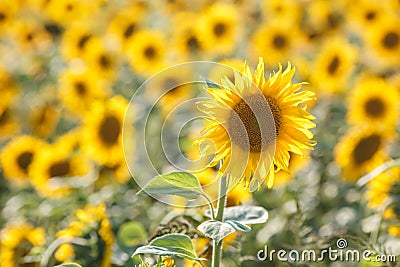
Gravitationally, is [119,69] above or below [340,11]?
below

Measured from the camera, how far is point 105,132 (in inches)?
91.2

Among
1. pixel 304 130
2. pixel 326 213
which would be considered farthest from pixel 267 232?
pixel 304 130

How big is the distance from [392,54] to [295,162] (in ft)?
3.34

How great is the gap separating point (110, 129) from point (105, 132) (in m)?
0.02

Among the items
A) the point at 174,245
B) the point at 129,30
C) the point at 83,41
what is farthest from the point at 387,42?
the point at 174,245

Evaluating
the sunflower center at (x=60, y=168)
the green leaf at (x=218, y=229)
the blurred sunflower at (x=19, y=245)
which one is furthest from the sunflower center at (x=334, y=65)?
the green leaf at (x=218, y=229)

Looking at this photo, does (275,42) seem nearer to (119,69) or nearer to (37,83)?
(119,69)

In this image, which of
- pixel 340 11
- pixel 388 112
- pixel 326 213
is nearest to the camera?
pixel 326 213

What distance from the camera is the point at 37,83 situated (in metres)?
3.30

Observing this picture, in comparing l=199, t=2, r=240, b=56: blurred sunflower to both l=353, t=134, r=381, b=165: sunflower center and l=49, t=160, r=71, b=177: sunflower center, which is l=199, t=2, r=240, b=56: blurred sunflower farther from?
l=353, t=134, r=381, b=165: sunflower center

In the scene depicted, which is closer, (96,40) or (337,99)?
(337,99)

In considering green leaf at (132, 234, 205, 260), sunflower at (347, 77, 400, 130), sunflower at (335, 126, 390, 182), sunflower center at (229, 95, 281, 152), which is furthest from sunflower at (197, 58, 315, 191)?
sunflower at (347, 77, 400, 130)

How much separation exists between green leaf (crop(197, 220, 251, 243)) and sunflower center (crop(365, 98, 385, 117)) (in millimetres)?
1483

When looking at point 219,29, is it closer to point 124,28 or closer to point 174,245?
point 124,28
